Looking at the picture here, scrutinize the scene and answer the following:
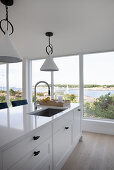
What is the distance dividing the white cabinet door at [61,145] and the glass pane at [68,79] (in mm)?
1904

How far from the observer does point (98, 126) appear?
342 cm

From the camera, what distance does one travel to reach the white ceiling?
1.52 metres

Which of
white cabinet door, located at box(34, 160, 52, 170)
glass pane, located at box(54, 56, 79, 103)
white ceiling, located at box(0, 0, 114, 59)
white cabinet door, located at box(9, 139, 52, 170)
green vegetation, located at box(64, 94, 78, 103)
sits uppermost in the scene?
white ceiling, located at box(0, 0, 114, 59)

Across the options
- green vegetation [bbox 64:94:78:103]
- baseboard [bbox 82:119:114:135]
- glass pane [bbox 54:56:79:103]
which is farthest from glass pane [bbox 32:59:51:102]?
baseboard [bbox 82:119:114:135]

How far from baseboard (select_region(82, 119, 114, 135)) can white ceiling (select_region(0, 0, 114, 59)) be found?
2.09 meters

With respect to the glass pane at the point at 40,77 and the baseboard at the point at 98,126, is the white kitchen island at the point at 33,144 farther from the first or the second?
the glass pane at the point at 40,77

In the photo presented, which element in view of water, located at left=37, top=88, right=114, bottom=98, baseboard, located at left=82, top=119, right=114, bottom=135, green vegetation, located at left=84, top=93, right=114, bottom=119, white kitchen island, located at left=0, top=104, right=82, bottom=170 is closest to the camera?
white kitchen island, located at left=0, top=104, right=82, bottom=170

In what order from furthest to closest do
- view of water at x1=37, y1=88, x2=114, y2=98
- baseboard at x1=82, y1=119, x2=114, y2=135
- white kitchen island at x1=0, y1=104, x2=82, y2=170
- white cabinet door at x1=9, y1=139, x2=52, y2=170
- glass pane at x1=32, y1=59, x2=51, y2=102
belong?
glass pane at x1=32, y1=59, x2=51, y2=102 < view of water at x1=37, y1=88, x2=114, y2=98 < baseboard at x1=82, y1=119, x2=114, y2=135 < white cabinet door at x1=9, y1=139, x2=52, y2=170 < white kitchen island at x1=0, y1=104, x2=82, y2=170

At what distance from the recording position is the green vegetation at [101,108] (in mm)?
3447

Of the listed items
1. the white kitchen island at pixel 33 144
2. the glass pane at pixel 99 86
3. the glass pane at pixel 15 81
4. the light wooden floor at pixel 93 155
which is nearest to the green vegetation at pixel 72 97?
the glass pane at pixel 99 86

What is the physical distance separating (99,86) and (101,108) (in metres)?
0.64

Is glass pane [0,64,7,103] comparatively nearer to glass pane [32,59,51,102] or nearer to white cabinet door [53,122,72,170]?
glass pane [32,59,51,102]

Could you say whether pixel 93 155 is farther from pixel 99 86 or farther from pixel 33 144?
pixel 99 86

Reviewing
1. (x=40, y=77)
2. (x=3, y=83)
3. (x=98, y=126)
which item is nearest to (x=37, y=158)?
(x=98, y=126)
